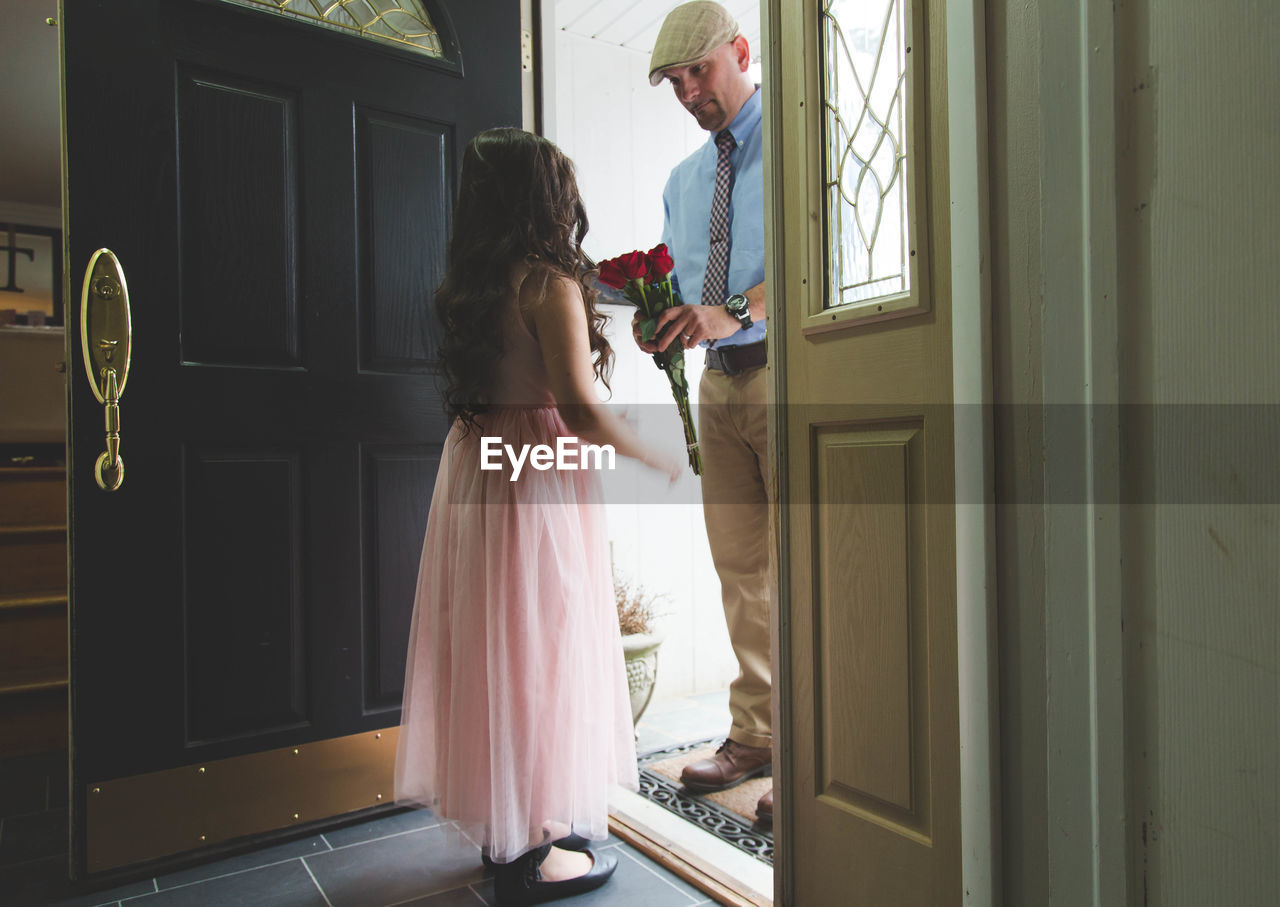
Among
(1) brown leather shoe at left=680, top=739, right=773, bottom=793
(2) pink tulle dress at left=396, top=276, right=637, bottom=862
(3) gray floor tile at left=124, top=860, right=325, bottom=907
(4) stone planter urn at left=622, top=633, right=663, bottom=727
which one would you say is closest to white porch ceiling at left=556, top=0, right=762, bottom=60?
(2) pink tulle dress at left=396, top=276, right=637, bottom=862

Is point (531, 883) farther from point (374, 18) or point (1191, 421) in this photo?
point (374, 18)

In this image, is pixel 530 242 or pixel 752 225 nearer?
pixel 530 242

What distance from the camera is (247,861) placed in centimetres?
196

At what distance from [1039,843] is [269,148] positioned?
209cm

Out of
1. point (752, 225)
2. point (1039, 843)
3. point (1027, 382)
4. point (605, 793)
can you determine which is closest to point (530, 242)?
point (752, 225)

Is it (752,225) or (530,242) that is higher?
(752,225)

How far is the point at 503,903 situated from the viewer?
5.60 ft

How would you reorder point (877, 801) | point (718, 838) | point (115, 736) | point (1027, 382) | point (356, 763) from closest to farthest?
point (1027, 382)
point (877, 801)
point (115, 736)
point (718, 838)
point (356, 763)

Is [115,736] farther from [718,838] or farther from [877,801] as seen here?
[877,801]

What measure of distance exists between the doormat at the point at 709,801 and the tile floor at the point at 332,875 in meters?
0.21

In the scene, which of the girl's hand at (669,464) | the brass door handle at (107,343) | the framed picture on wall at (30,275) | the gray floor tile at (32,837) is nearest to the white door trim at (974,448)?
the girl's hand at (669,464)

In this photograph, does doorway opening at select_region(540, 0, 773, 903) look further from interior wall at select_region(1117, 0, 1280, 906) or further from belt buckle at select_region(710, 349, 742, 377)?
interior wall at select_region(1117, 0, 1280, 906)

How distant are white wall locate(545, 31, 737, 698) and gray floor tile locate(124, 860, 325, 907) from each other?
1.50 meters

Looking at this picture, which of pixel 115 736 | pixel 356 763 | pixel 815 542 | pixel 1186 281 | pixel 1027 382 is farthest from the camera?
pixel 356 763
